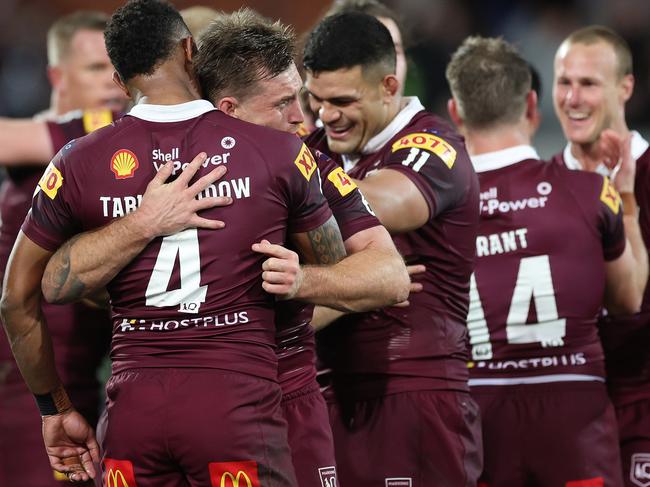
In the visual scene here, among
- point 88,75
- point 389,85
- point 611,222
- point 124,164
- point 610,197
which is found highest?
point 88,75

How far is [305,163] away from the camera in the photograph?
3498mm

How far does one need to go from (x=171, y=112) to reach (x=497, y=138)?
229cm

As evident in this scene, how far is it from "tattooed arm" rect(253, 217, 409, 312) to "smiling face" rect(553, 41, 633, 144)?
9.02 ft

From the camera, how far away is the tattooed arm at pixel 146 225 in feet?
10.9

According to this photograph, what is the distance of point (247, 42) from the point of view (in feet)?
12.3

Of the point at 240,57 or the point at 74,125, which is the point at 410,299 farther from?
the point at 74,125

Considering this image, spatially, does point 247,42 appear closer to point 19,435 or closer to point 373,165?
point 373,165

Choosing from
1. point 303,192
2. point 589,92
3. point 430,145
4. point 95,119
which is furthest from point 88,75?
point 303,192

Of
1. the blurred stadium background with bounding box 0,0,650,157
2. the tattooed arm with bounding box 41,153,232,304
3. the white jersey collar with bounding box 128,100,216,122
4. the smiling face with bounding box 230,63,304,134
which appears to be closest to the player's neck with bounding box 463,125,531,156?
the smiling face with bounding box 230,63,304,134

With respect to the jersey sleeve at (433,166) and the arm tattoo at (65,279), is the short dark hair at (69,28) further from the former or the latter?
the arm tattoo at (65,279)

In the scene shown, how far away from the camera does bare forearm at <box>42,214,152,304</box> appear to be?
3.35 m

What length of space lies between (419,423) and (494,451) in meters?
0.83

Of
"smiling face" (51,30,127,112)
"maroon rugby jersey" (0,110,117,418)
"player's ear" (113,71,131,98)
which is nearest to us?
"player's ear" (113,71,131,98)

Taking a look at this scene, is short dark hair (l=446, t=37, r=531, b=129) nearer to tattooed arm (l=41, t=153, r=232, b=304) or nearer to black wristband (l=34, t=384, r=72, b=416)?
tattooed arm (l=41, t=153, r=232, b=304)
